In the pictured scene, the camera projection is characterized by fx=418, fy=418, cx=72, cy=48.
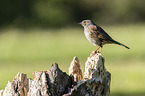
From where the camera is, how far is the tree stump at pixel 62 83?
8.95 feet

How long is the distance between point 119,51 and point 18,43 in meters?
4.26

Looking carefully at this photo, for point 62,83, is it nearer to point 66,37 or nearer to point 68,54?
point 68,54

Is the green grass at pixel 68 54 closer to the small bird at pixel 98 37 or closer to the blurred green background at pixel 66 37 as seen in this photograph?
the blurred green background at pixel 66 37

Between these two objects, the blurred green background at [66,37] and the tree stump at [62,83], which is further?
the blurred green background at [66,37]

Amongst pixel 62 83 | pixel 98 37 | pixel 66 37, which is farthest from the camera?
pixel 66 37

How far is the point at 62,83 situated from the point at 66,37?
14.3 m

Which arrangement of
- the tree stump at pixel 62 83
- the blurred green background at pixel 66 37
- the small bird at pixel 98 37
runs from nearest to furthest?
the tree stump at pixel 62 83, the small bird at pixel 98 37, the blurred green background at pixel 66 37

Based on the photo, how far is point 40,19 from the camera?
22109 millimetres

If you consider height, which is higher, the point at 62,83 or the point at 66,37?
the point at 66,37

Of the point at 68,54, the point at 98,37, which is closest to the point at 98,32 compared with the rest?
the point at 98,37

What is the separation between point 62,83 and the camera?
276cm

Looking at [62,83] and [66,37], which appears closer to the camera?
[62,83]

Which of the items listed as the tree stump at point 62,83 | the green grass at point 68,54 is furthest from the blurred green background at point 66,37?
the tree stump at point 62,83

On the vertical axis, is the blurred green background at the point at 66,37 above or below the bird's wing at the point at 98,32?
above
